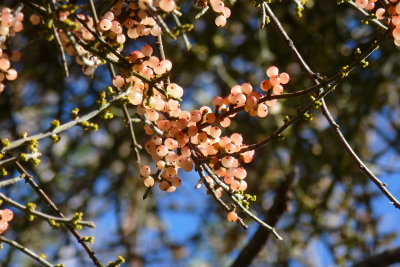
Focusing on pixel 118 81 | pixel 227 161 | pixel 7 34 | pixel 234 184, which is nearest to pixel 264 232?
pixel 234 184

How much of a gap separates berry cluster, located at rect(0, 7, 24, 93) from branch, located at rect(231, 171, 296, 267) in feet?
4.33

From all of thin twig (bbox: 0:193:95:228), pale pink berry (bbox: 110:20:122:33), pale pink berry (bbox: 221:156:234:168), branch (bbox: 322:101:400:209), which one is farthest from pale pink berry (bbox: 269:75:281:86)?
thin twig (bbox: 0:193:95:228)

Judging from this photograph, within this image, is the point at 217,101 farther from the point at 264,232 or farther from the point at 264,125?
the point at 264,125

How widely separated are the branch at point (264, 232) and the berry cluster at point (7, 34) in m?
1.32

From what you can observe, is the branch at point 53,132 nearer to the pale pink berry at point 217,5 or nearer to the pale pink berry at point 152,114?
the pale pink berry at point 152,114

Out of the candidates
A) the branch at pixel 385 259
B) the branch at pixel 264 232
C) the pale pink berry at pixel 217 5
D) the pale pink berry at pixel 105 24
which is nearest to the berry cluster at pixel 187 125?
the pale pink berry at pixel 105 24

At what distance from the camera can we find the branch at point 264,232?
8.09 ft

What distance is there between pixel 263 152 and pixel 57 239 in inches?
70.5

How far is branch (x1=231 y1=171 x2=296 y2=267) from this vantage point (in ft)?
8.09

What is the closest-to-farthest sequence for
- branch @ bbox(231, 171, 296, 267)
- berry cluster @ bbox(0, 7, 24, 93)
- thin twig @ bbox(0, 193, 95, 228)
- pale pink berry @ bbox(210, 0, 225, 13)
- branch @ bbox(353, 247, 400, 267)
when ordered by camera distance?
thin twig @ bbox(0, 193, 95, 228) → berry cluster @ bbox(0, 7, 24, 93) → pale pink berry @ bbox(210, 0, 225, 13) → branch @ bbox(353, 247, 400, 267) → branch @ bbox(231, 171, 296, 267)

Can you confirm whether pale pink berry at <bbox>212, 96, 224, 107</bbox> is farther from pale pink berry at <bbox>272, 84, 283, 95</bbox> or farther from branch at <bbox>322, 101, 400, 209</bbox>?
branch at <bbox>322, 101, 400, 209</bbox>

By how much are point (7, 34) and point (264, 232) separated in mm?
1416

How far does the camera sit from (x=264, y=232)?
2441 millimetres

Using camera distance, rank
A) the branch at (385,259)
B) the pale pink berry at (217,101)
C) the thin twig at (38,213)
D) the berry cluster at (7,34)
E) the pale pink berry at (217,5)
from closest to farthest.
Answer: the thin twig at (38,213), the berry cluster at (7,34), the pale pink berry at (217,101), the pale pink berry at (217,5), the branch at (385,259)
